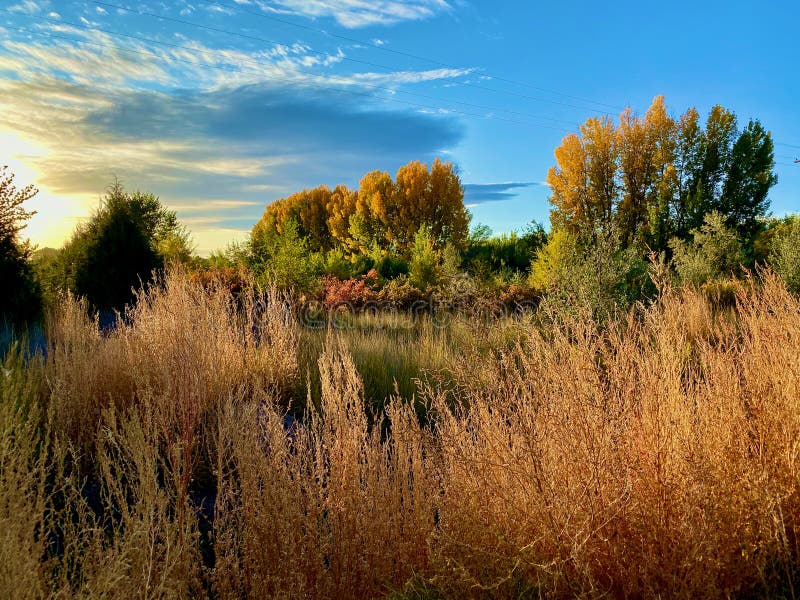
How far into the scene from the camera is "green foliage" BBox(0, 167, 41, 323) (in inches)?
456

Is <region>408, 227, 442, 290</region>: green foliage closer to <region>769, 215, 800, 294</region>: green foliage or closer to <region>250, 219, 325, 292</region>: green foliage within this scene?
<region>250, 219, 325, 292</region>: green foliage

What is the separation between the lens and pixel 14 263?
11.7 m

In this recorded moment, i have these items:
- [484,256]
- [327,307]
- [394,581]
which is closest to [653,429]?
[394,581]

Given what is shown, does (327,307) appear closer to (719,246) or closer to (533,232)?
(719,246)

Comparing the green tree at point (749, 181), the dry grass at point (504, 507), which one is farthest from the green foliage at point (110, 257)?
the green tree at point (749, 181)

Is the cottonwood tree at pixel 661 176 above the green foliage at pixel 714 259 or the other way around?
above

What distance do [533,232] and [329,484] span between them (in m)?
24.9

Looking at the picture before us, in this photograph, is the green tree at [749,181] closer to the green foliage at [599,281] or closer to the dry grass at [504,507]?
the green foliage at [599,281]

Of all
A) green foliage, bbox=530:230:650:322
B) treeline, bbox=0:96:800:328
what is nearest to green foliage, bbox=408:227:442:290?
treeline, bbox=0:96:800:328

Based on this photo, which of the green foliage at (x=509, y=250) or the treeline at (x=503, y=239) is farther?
the green foliage at (x=509, y=250)

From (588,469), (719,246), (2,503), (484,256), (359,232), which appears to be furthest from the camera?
(359,232)

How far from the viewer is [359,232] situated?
31.5 meters

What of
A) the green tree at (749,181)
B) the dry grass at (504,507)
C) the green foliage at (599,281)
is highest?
the green tree at (749,181)

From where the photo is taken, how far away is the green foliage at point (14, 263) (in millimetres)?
11578
